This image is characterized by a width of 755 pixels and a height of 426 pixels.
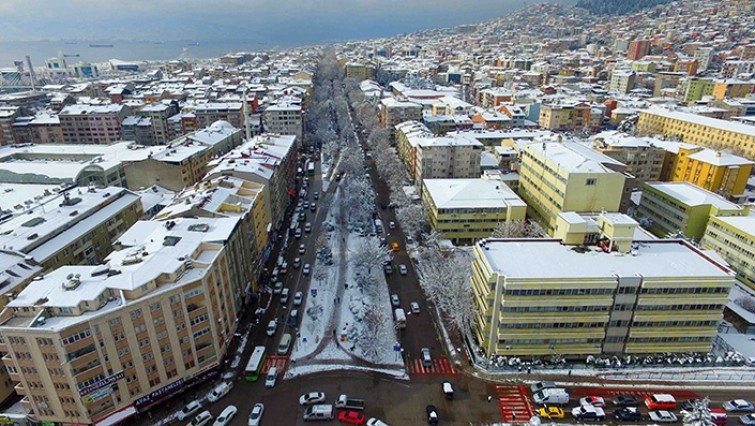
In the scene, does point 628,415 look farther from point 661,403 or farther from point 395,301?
point 395,301

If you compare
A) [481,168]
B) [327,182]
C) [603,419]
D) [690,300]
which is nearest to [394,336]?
[603,419]

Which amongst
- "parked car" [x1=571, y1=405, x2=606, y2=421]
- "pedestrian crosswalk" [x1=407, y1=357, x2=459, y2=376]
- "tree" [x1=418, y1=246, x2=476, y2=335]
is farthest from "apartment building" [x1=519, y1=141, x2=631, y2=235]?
"pedestrian crosswalk" [x1=407, y1=357, x2=459, y2=376]

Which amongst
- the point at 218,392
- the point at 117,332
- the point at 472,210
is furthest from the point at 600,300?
the point at 117,332

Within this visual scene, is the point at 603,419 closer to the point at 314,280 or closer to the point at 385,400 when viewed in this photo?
the point at 385,400

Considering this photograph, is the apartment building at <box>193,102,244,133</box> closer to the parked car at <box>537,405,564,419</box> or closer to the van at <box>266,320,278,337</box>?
the van at <box>266,320,278,337</box>

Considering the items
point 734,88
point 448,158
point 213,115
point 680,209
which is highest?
point 734,88

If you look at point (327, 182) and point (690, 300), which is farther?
point (327, 182)

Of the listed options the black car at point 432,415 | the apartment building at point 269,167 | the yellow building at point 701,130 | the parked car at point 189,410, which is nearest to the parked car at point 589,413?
the black car at point 432,415
